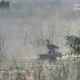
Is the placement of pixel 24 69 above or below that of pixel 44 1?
below

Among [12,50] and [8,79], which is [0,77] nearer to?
[8,79]

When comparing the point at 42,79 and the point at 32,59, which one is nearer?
the point at 42,79

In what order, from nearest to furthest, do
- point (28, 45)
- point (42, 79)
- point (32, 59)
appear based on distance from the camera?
1. point (42, 79)
2. point (32, 59)
3. point (28, 45)

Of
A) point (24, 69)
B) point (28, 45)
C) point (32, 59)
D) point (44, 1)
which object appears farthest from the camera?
point (44, 1)

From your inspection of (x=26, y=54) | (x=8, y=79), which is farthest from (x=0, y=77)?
(x=26, y=54)

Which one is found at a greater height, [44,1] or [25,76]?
[44,1]

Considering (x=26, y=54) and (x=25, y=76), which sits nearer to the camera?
(x=25, y=76)

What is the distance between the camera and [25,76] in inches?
218

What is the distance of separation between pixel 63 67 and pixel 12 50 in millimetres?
2585

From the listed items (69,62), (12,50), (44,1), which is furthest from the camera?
(44,1)

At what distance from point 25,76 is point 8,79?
27 cm

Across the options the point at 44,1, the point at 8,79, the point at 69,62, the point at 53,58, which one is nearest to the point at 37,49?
the point at 53,58

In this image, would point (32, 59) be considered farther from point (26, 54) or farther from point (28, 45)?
point (28, 45)

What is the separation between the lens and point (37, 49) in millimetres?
8531
